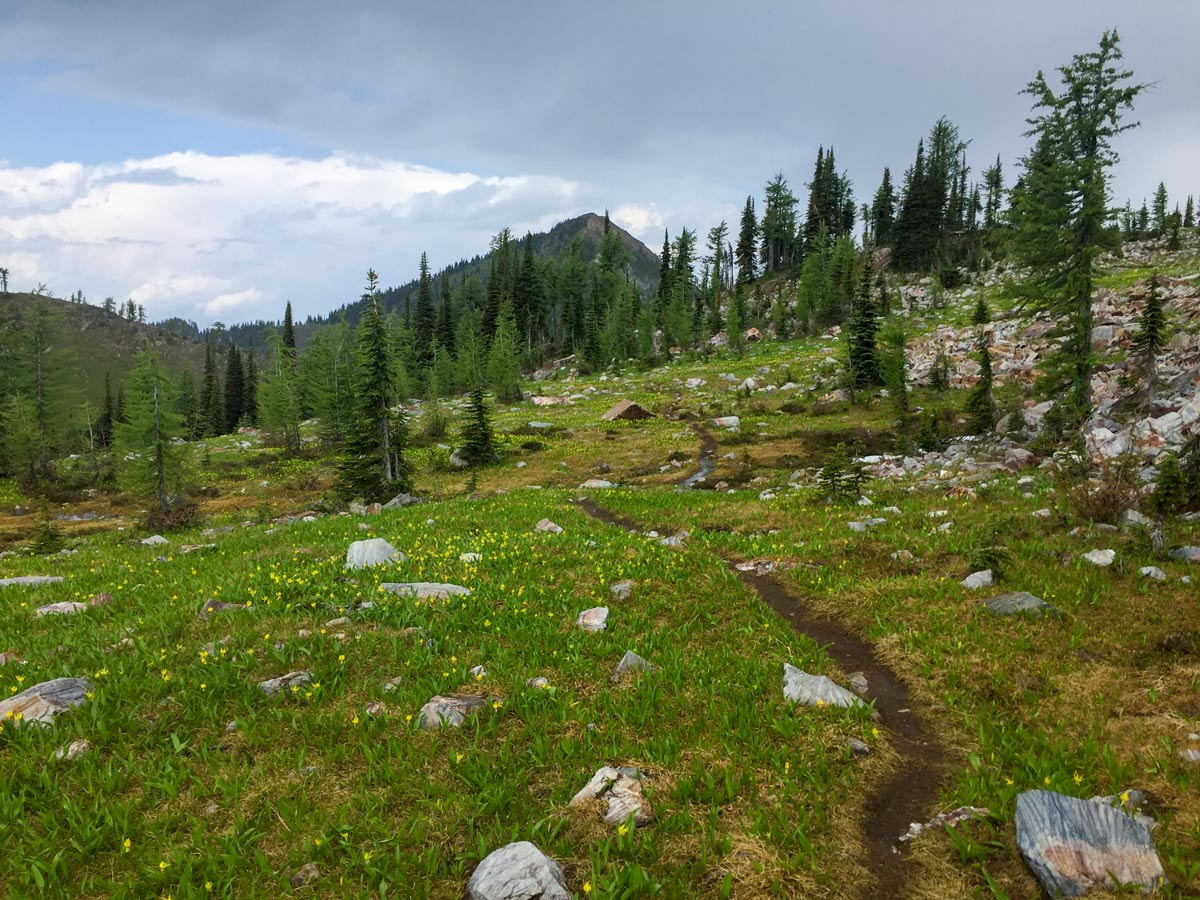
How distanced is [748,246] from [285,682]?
388ft

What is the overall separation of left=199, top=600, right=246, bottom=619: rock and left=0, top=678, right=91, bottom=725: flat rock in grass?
71.2 inches

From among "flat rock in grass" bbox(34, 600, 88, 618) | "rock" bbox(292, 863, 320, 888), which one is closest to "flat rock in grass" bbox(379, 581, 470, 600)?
"flat rock in grass" bbox(34, 600, 88, 618)

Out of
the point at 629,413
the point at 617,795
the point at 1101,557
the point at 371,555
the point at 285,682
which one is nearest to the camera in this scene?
the point at 617,795

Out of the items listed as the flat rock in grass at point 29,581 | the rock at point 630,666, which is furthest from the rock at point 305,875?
the flat rock in grass at point 29,581

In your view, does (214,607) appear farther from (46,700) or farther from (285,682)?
(285,682)

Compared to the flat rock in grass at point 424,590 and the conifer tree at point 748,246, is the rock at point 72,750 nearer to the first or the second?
the flat rock in grass at point 424,590

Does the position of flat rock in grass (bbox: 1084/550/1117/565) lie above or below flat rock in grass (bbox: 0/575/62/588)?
above

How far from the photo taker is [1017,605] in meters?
8.00

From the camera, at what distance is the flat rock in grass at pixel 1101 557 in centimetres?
884

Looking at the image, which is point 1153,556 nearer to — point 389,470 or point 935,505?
point 935,505

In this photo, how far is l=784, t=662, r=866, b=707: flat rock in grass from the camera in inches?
249

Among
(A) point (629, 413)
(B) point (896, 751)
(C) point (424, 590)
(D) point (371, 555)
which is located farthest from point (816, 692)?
(A) point (629, 413)

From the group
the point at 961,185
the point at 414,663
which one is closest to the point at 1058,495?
the point at 414,663

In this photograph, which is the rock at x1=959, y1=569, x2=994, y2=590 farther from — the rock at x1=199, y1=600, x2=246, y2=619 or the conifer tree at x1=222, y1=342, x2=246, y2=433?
the conifer tree at x1=222, y1=342, x2=246, y2=433
